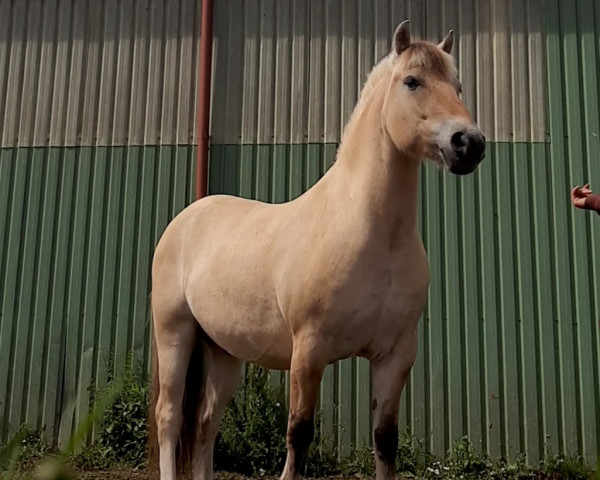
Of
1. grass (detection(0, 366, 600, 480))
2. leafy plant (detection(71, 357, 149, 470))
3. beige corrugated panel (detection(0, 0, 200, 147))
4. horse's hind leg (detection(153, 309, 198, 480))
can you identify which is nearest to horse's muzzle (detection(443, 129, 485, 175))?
horse's hind leg (detection(153, 309, 198, 480))

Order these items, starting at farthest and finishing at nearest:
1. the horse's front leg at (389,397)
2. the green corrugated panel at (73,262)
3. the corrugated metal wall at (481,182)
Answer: the green corrugated panel at (73,262)
the corrugated metal wall at (481,182)
the horse's front leg at (389,397)

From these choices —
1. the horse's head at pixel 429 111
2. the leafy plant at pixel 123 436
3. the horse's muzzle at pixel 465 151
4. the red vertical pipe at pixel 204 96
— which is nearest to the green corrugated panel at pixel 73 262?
the red vertical pipe at pixel 204 96

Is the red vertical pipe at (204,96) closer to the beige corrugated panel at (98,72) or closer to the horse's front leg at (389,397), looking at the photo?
the beige corrugated panel at (98,72)

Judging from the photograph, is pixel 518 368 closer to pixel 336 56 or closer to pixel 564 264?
pixel 564 264

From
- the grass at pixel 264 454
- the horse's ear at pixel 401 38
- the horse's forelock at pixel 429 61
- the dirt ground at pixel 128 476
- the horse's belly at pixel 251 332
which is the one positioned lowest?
the dirt ground at pixel 128 476

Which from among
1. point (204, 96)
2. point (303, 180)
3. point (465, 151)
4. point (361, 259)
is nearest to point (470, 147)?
point (465, 151)

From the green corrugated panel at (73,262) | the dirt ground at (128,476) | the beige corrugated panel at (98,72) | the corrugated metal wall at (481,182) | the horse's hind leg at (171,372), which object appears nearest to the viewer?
the horse's hind leg at (171,372)

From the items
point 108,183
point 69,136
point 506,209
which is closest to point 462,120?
point 506,209

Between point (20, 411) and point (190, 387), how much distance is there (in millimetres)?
2660

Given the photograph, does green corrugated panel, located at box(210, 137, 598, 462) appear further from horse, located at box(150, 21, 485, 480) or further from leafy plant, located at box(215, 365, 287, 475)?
horse, located at box(150, 21, 485, 480)

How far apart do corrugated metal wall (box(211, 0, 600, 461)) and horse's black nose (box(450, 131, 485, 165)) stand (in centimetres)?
321

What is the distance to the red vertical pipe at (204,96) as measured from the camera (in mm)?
5707

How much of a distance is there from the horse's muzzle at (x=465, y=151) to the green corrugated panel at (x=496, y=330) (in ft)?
10.4

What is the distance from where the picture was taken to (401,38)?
2.80 meters
